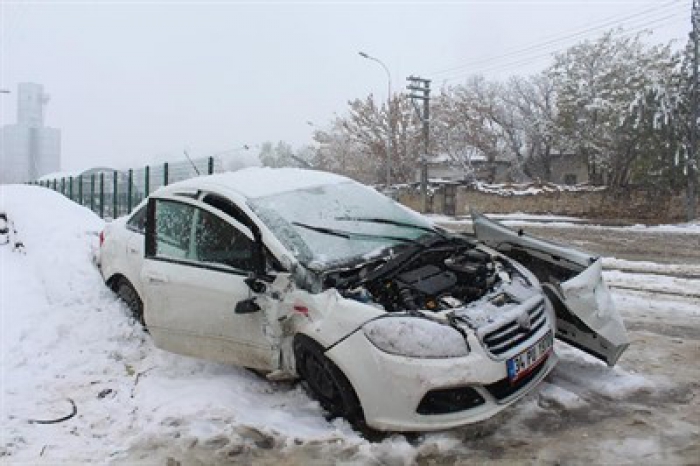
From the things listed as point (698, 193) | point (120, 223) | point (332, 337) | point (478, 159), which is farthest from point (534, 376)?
point (478, 159)

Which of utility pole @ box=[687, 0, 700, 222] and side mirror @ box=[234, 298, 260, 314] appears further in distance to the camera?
utility pole @ box=[687, 0, 700, 222]

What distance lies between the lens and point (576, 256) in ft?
16.5

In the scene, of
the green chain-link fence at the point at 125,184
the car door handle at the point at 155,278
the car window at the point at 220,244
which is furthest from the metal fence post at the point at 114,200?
the car window at the point at 220,244

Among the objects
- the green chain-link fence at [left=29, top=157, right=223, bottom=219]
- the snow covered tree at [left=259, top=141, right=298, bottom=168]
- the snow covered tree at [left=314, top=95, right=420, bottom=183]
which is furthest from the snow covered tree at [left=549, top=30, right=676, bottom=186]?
the snow covered tree at [left=259, top=141, right=298, bottom=168]

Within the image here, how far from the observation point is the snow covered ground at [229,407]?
3680 millimetres

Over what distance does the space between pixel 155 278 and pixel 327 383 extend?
1.76 metres

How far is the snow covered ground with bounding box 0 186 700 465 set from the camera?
368 centimetres

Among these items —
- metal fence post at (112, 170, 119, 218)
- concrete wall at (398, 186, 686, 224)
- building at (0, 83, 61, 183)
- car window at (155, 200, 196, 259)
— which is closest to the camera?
car window at (155, 200, 196, 259)

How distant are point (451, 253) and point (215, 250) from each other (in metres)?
1.74

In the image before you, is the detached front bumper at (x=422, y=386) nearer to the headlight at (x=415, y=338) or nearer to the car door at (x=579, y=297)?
the headlight at (x=415, y=338)

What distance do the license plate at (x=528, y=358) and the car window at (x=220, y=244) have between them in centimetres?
184

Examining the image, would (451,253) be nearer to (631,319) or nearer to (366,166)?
(631,319)

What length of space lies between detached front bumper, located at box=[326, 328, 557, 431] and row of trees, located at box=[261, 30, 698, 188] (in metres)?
26.0

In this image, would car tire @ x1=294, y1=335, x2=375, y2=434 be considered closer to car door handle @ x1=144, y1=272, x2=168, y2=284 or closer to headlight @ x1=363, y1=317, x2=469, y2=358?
headlight @ x1=363, y1=317, x2=469, y2=358
